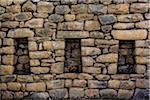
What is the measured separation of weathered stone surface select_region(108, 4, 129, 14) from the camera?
630cm

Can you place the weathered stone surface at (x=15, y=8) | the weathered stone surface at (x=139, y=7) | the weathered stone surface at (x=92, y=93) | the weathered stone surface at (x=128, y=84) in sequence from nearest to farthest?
the weathered stone surface at (x=139, y=7)
the weathered stone surface at (x=128, y=84)
the weathered stone surface at (x=92, y=93)
the weathered stone surface at (x=15, y=8)

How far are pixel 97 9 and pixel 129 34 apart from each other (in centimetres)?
79

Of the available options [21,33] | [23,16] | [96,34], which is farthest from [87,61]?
[23,16]

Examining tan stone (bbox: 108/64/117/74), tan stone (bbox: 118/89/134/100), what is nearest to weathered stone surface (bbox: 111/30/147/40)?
tan stone (bbox: 108/64/117/74)

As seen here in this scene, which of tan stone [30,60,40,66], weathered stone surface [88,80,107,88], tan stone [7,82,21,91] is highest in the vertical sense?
tan stone [30,60,40,66]

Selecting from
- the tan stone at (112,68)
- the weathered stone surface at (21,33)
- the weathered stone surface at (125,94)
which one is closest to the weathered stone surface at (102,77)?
the tan stone at (112,68)

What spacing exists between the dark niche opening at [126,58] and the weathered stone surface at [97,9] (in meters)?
0.72

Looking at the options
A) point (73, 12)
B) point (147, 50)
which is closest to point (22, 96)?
point (73, 12)

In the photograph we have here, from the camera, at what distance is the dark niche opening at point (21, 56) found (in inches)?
265

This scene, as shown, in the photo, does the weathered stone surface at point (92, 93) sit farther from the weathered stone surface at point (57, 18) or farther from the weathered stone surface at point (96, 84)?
the weathered stone surface at point (57, 18)

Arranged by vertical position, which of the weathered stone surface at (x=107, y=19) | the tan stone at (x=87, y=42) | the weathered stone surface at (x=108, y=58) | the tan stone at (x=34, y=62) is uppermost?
the weathered stone surface at (x=107, y=19)

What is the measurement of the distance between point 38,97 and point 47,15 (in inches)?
65.1

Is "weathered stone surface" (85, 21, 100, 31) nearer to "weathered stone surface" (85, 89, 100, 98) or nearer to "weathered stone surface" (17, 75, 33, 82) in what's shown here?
"weathered stone surface" (85, 89, 100, 98)

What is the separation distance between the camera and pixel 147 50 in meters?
6.29
